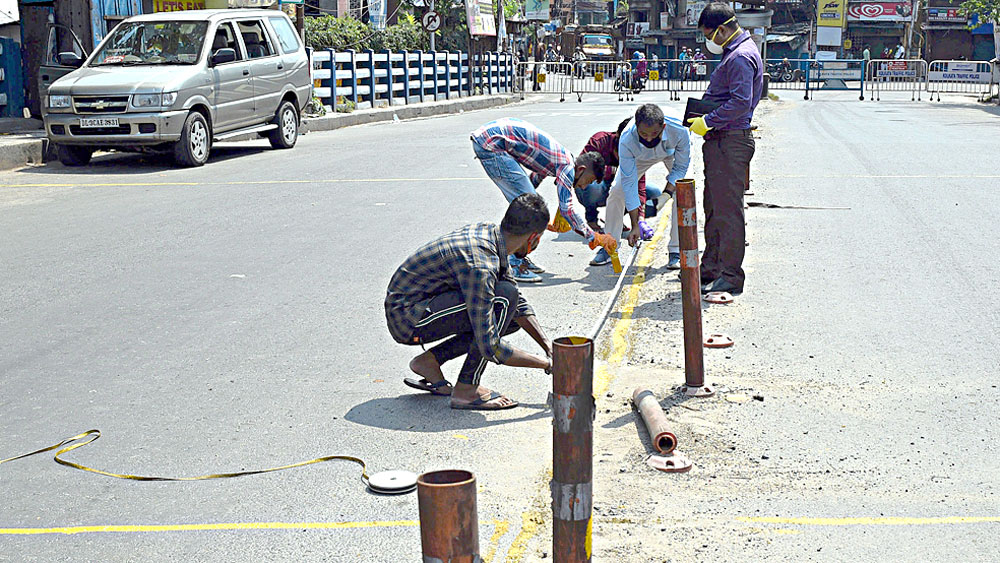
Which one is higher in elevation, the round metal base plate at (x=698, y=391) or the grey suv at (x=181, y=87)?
the grey suv at (x=181, y=87)

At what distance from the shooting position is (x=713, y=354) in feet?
19.8

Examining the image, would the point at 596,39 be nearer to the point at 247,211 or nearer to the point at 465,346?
the point at 247,211

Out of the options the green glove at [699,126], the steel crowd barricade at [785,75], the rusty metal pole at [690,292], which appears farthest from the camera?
the steel crowd barricade at [785,75]

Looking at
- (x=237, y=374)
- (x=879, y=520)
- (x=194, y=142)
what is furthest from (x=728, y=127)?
(x=194, y=142)

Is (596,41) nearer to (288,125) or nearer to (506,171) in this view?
(288,125)

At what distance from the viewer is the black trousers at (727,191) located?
23.8ft

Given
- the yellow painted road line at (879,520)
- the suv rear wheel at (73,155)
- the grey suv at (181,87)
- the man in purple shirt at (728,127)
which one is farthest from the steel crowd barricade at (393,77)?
the yellow painted road line at (879,520)

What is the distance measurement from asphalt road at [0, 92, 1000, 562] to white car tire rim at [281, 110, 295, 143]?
663 cm

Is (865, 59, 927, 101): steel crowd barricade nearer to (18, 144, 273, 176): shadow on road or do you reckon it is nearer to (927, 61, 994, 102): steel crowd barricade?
(927, 61, 994, 102): steel crowd barricade

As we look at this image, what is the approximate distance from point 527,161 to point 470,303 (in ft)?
10.7

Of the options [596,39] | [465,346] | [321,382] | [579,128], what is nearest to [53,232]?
[321,382]

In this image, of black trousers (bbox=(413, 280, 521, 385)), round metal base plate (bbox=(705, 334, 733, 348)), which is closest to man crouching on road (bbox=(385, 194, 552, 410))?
black trousers (bbox=(413, 280, 521, 385))

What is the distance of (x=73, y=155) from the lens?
601 inches

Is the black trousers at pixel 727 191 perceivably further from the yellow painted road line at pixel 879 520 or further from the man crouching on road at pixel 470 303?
the yellow painted road line at pixel 879 520
